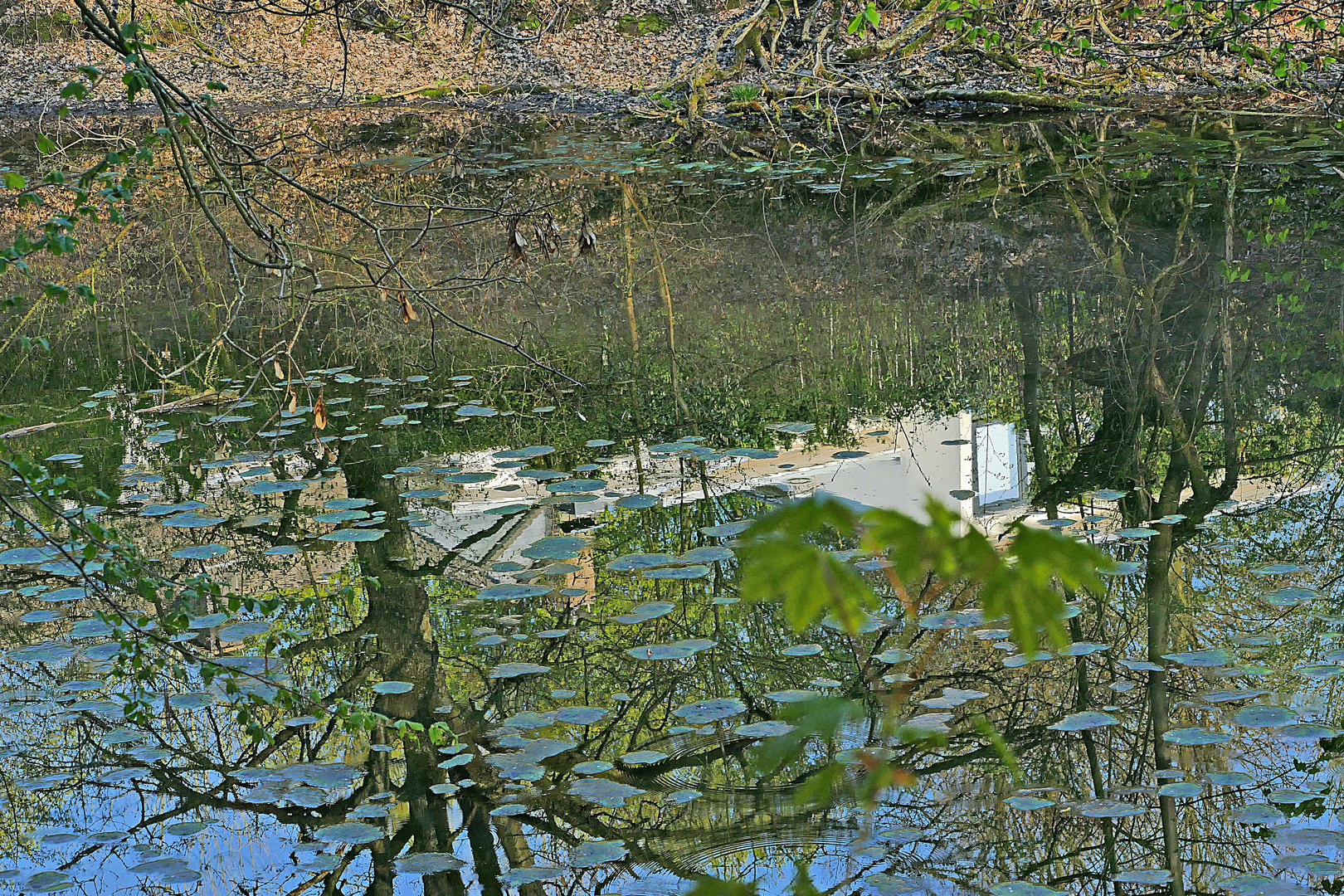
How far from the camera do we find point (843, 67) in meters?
15.2

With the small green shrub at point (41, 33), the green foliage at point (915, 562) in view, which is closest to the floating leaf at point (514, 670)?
the green foliage at point (915, 562)

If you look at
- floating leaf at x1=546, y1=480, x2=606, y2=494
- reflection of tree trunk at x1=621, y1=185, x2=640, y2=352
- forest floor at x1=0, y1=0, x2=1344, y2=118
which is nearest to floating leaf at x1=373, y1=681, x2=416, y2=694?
floating leaf at x1=546, y1=480, x2=606, y2=494

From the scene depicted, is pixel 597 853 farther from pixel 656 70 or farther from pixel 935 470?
pixel 656 70

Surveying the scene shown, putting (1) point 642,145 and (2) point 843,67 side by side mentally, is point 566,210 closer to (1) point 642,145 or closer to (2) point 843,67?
(1) point 642,145

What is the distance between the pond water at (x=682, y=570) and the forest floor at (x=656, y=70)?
509 cm

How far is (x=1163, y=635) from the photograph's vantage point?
3.81 metres

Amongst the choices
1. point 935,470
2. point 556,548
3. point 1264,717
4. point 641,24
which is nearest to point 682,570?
point 556,548

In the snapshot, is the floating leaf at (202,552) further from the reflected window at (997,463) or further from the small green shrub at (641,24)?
the small green shrub at (641,24)

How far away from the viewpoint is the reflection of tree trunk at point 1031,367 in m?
5.14

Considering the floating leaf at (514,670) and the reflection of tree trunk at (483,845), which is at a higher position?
the floating leaf at (514,670)

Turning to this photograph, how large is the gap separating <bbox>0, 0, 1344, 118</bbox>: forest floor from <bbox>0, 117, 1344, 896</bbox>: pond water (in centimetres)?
509

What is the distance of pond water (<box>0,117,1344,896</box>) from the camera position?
9.34 ft

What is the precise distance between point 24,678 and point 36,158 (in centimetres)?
1179

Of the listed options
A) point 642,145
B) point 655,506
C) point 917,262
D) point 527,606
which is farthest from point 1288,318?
point 642,145
